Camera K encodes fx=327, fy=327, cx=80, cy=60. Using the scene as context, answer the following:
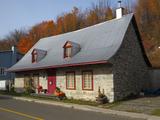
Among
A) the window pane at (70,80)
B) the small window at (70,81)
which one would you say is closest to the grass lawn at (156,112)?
the small window at (70,81)

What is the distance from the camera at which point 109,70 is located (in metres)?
23.3

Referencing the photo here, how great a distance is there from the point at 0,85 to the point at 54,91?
18248mm

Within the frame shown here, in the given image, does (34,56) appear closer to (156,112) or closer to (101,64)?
(101,64)

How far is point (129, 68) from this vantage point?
82.4ft

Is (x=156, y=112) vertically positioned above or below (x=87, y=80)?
below

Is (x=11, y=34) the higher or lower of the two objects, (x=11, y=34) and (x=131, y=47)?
the higher

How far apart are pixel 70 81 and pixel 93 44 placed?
143 inches

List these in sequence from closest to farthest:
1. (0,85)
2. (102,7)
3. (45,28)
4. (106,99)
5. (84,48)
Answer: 1. (106,99)
2. (84,48)
3. (0,85)
4. (102,7)
5. (45,28)

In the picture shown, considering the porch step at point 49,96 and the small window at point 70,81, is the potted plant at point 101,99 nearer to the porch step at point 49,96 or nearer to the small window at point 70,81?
the small window at point 70,81

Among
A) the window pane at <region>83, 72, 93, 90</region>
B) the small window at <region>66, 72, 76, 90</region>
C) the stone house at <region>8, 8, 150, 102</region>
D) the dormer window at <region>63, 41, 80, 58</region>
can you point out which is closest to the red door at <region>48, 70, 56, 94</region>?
the stone house at <region>8, 8, 150, 102</region>

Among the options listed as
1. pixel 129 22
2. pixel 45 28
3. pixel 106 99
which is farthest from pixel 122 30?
pixel 45 28

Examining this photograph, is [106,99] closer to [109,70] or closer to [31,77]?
[109,70]

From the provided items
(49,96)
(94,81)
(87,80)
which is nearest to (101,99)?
(94,81)

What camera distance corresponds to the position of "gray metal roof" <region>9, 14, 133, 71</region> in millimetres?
24547
